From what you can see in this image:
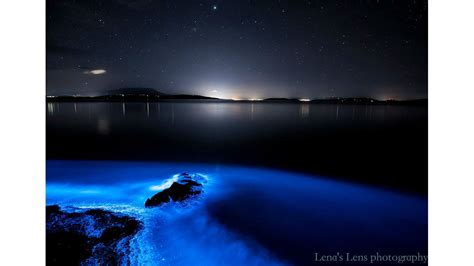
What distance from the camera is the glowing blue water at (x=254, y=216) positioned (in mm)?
4266

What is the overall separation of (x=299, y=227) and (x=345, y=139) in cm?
1280

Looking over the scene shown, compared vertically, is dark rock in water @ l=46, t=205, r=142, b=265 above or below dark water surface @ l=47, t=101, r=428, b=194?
below

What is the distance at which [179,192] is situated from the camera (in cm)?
614

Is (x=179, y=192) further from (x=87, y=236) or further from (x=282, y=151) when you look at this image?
(x=282, y=151)

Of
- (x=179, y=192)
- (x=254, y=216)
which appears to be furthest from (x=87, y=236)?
(x=254, y=216)

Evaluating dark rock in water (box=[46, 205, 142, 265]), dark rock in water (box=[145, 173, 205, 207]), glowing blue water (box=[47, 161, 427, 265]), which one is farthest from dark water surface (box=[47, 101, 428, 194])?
dark rock in water (box=[46, 205, 142, 265])

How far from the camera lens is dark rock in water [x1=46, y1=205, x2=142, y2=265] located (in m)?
3.61

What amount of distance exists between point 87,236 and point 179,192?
7.66 feet

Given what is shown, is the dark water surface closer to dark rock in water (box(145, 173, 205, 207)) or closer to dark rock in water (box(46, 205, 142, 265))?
dark rock in water (box(145, 173, 205, 207))

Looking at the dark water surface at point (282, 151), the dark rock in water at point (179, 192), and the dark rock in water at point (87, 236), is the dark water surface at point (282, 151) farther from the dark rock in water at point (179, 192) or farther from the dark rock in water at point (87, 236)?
the dark rock in water at point (87, 236)

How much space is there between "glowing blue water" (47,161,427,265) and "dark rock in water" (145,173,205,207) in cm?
23
